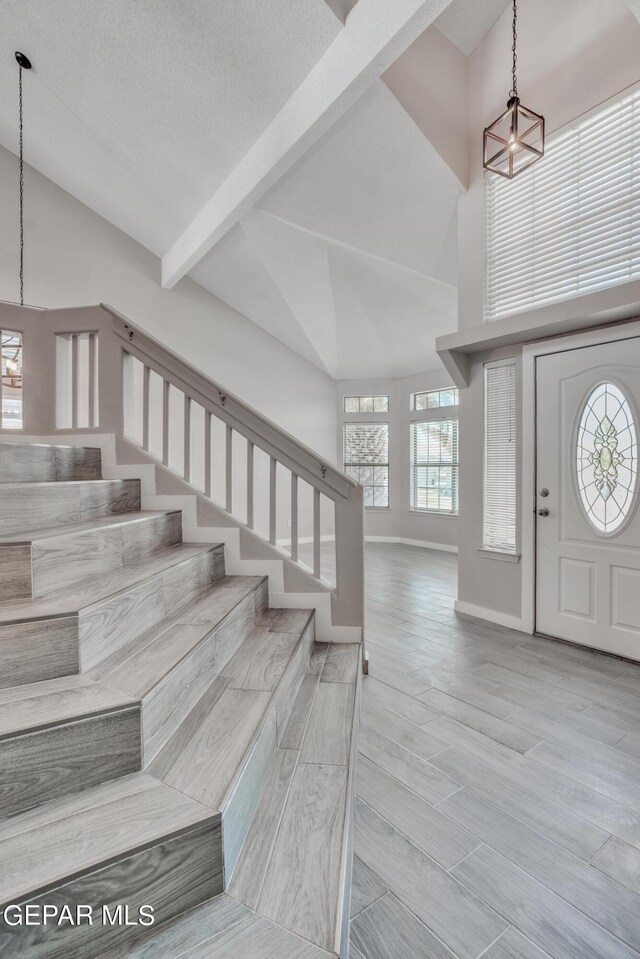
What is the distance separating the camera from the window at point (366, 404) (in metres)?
7.58

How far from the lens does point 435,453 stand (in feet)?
22.9

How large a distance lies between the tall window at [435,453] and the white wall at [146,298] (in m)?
1.41

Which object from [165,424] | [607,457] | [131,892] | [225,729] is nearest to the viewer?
[131,892]

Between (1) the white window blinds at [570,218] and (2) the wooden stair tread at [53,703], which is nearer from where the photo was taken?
(2) the wooden stair tread at [53,703]

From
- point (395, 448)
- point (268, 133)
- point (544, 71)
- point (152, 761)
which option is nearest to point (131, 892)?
point (152, 761)

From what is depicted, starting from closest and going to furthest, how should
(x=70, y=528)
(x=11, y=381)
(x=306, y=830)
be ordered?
(x=306, y=830) < (x=70, y=528) < (x=11, y=381)

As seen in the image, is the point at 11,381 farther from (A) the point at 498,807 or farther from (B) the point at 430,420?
(B) the point at 430,420

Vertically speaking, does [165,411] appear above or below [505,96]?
below

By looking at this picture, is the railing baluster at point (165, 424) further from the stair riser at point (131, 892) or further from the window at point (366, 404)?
the window at point (366, 404)

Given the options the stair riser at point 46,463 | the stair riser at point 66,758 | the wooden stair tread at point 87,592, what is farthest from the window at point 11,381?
the stair riser at point 66,758

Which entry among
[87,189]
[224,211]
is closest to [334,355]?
[224,211]

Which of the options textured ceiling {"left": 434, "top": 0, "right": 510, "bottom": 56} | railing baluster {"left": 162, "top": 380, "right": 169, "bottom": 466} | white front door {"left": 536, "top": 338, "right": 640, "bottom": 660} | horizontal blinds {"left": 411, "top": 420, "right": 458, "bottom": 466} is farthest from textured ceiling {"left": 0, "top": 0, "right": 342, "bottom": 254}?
horizontal blinds {"left": 411, "top": 420, "right": 458, "bottom": 466}

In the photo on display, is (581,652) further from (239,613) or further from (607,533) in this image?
(239,613)

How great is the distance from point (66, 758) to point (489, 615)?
315 centimetres
